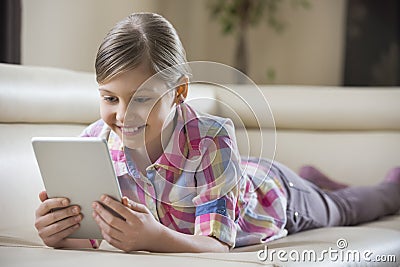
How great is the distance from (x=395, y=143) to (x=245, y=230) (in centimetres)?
98

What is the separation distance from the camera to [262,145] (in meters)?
1.36

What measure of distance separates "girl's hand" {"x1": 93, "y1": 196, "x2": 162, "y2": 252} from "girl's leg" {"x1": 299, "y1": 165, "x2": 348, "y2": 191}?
1.11m

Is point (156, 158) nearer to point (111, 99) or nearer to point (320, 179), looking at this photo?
point (111, 99)

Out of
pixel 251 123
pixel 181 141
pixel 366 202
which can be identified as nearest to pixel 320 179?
pixel 366 202

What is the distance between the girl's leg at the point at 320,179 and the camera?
7.48ft

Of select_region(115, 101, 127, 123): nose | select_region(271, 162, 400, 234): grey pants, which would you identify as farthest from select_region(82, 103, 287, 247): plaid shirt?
select_region(271, 162, 400, 234): grey pants

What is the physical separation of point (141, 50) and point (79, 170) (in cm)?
22

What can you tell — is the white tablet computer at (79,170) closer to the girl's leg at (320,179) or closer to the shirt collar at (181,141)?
the shirt collar at (181,141)

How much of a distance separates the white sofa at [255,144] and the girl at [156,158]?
46 mm

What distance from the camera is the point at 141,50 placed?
124 cm

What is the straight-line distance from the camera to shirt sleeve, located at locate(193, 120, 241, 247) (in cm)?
129

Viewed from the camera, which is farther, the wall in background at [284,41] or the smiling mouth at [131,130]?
the wall in background at [284,41]

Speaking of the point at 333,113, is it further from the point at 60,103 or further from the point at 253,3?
the point at 253,3

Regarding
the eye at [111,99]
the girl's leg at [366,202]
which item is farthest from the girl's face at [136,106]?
the girl's leg at [366,202]
